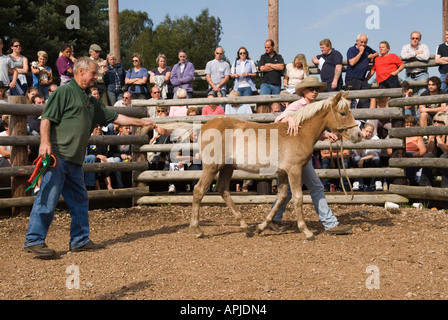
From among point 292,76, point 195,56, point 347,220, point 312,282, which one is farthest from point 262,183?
point 195,56

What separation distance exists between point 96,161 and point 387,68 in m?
6.73

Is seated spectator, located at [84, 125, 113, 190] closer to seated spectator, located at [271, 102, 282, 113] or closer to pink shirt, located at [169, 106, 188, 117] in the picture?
pink shirt, located at [169, 106, 188, 117]

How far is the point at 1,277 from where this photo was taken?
5488 mm

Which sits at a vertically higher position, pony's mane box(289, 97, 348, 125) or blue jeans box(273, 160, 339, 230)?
pony's mane box(289, 97, 348, 125)

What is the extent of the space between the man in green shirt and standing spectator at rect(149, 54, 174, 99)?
640 cm

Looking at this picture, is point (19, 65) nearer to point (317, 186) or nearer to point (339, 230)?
point (317, 186)

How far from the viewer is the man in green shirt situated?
6309 millimetres

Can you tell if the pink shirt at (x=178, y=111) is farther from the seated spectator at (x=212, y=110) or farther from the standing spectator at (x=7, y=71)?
the standing spectator at (x=7, y=71)

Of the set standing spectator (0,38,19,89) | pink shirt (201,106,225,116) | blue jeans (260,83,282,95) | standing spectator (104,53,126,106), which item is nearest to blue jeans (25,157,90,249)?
pink shirt (201,106,225,116)

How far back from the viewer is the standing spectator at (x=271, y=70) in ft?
39.5

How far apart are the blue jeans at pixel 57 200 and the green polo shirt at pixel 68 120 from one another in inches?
6.0

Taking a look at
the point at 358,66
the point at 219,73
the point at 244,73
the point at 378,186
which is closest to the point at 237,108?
the point at 244,73

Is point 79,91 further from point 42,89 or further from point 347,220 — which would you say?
point 42,89

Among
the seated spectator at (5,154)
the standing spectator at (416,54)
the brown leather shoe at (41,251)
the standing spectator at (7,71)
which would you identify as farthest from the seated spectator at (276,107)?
the standing spectator at (7,71)
